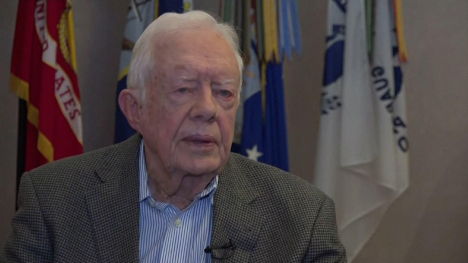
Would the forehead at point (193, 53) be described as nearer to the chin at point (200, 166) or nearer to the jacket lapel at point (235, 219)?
the chin at point (200, 166)

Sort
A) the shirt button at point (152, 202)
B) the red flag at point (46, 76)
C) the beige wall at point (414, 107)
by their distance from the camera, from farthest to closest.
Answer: the beige wall at point (414, 107) < the red flag at point (46, 76) < the shirt button at point (152, 202)

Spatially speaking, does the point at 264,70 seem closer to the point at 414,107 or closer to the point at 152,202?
the point at 414,107

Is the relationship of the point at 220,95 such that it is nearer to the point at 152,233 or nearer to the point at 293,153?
the point at 152,233

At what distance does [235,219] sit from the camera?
191 cm

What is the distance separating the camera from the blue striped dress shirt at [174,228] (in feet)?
6.08

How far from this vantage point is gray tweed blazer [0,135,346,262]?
5.96 feet

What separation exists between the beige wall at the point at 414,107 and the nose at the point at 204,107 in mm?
2302

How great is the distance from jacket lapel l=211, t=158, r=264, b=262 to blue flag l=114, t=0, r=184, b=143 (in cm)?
158

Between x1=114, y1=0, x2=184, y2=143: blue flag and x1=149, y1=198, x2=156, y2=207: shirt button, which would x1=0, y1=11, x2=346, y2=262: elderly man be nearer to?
x1=149, y1=198, x2=156, y2=207: shirt button

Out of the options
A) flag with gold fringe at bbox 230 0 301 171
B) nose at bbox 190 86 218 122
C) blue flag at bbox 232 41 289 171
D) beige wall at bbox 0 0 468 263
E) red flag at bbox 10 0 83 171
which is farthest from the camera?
beige wall at bbox 0 0 468 263

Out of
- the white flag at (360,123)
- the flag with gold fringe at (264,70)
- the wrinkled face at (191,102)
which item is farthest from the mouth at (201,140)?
the white flag at (360,123)

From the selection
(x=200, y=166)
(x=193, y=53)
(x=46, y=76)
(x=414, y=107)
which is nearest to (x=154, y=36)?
(x=193, y=53)

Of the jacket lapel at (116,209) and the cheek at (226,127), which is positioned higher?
the cheek at (226,127)

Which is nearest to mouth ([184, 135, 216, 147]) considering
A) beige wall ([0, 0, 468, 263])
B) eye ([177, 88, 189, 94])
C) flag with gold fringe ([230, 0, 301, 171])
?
eye ([177, 88, 189, 94])
